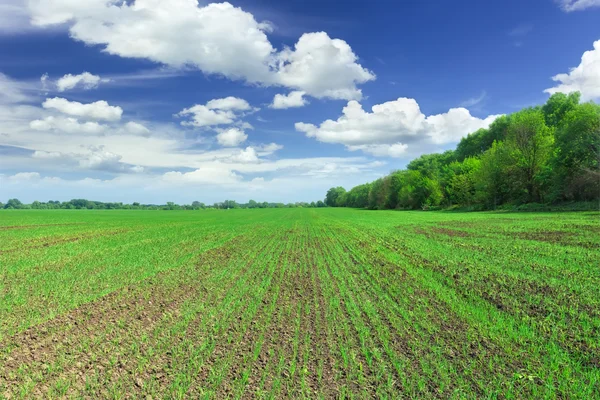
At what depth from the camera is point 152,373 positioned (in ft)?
17.2

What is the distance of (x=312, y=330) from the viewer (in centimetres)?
679

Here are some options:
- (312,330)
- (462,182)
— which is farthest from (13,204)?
(312,330)

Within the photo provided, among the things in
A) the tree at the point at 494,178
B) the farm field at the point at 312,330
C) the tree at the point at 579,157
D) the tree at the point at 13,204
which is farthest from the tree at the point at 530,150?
the tree at the point at 13,204

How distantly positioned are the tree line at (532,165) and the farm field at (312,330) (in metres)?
35.0

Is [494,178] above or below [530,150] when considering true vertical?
below

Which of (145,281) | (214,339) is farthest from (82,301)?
(214,339)

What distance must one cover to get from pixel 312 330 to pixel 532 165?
56378 millimetres

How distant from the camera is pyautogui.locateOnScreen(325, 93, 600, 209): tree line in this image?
132ft

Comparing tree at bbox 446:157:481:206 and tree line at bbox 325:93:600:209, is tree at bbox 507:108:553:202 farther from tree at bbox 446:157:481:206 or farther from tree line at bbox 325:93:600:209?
tree at bbox 446:157:481:206

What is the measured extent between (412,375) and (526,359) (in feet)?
6.39

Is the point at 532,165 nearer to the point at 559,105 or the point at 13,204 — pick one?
the point at 559,105

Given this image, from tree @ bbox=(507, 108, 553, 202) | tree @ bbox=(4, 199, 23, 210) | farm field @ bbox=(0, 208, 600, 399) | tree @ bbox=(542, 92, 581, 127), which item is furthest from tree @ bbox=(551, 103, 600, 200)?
tree @ bbox=(4, 199, 23, 210)

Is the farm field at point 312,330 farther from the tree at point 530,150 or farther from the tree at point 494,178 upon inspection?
the tree at point 494,178

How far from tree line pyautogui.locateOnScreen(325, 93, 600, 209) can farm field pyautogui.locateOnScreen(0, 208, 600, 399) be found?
115 ft
